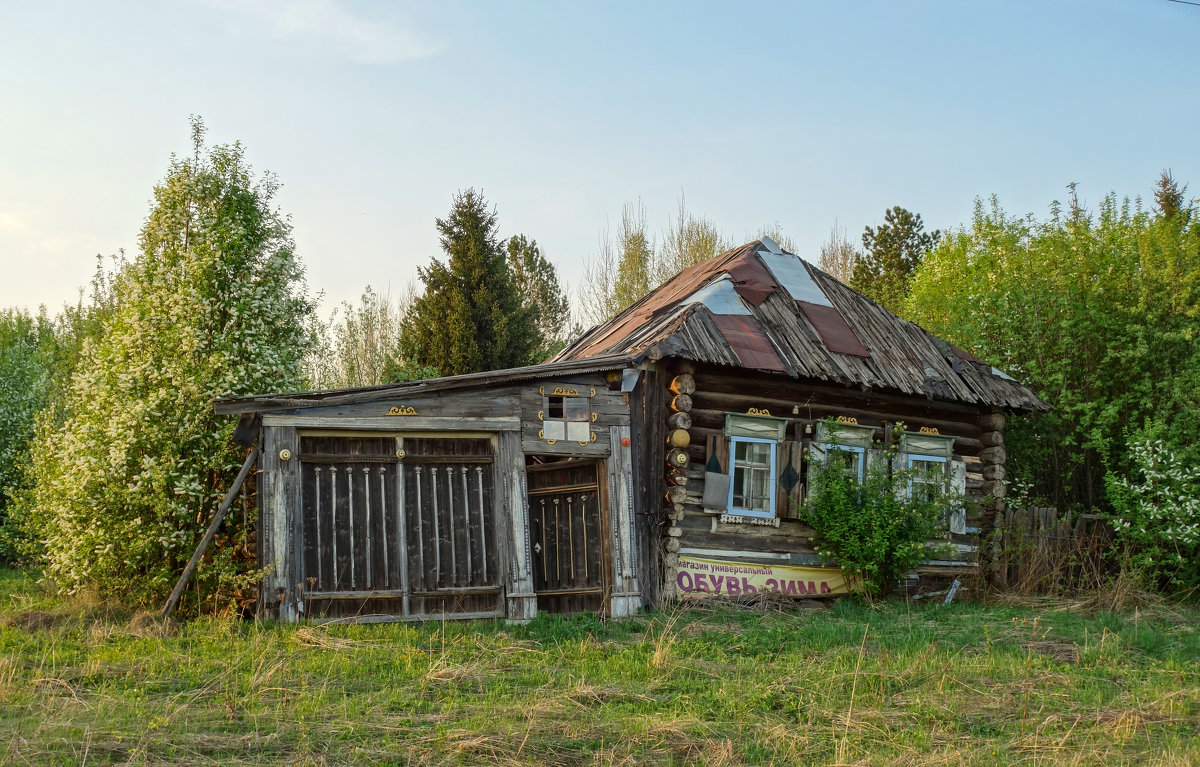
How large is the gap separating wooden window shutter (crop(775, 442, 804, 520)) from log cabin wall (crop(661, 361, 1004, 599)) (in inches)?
1.6

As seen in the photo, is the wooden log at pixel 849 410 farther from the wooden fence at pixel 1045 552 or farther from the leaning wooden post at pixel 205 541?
the leaning wooden post at pixel 205 541

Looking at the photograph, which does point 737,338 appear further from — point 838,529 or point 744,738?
point 744,738

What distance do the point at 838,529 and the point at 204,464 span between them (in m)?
7.68

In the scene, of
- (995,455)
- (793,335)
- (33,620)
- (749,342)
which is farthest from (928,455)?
(33,620)

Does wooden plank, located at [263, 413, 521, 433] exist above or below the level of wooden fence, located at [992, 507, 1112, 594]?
above

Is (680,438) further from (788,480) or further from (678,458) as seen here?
(788,480)

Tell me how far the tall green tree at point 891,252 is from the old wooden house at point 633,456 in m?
19.0

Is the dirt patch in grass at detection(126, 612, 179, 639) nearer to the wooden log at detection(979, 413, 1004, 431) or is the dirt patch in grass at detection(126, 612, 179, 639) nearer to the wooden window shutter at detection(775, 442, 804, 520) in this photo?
the wooden window shutter at detection(775, 442, 804, 520)

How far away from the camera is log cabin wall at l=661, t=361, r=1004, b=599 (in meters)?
11.5

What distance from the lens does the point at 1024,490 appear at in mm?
15562

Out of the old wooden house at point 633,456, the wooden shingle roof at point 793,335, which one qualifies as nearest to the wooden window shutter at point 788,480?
the old wooden house at point 633,456

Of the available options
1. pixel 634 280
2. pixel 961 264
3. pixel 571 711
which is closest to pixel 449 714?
pixel 571 711

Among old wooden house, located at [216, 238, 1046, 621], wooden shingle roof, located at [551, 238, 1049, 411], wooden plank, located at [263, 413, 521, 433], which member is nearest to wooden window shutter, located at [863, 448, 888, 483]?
old wooden house, located at [216, 238, 1046, 621]

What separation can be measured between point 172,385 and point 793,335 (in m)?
7.86
